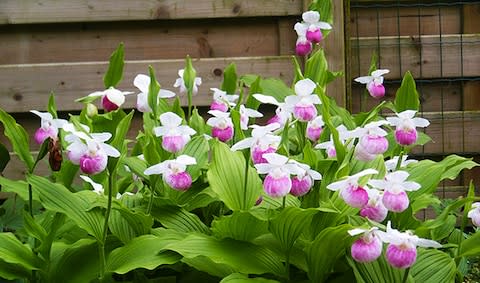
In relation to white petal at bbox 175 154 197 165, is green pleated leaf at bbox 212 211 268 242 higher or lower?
lower

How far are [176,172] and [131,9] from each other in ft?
5.76

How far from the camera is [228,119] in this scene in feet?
5.37

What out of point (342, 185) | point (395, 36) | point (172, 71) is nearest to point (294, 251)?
point (342, 185)

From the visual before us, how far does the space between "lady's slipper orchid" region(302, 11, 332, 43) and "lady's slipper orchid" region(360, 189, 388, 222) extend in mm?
749

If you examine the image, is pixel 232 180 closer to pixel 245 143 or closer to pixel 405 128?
pixel 245 143

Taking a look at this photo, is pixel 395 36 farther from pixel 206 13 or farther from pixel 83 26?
pixel 83 26

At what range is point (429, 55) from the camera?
3223mm

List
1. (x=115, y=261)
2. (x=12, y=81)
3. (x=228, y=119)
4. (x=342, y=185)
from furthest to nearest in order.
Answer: (x=12, y=81) < (x=228, y=119) < (x=115, y=261) < (x=342, y=185)

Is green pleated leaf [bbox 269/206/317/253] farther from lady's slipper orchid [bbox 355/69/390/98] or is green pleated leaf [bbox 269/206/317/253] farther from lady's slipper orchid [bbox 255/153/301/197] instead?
lady's slipper orchid [bbox 355/69/390/98]

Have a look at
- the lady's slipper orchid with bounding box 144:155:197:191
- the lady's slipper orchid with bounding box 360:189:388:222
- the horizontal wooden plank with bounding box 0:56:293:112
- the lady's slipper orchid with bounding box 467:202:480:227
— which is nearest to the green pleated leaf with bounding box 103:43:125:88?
the lady's slipper orchid with bounding box 144:155:197:191

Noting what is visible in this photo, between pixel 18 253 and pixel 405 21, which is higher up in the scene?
pixel 405 21

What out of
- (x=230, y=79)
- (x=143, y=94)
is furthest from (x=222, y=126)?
(x=230, y=79)

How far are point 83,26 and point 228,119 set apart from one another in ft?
5.53

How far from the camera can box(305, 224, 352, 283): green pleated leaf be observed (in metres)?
1.36
